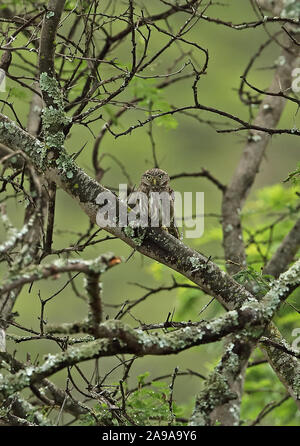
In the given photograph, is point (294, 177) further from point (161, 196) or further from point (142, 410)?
point (142, 410)

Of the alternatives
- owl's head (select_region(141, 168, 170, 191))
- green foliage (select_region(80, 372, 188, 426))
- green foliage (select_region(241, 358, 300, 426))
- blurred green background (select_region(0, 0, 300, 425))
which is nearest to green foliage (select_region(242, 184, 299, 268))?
green foliage (select_region(241, 358, 300, 426))

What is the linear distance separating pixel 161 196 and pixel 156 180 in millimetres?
158

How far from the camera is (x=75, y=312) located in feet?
53.1

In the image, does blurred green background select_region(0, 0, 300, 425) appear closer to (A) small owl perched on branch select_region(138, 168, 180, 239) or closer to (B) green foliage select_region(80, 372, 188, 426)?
(A) small owl perched on branch select_region(138, 168, 180, 239)

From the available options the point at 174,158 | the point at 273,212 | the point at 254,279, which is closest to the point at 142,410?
the point at 254,279

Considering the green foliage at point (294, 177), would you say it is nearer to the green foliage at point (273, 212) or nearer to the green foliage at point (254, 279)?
the green foliage at point (254, 279)

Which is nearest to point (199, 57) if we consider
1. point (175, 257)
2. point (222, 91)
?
point (222, 91)

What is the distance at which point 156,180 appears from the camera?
15.3 ft

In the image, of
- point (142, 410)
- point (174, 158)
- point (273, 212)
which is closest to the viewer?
point (142, 410)

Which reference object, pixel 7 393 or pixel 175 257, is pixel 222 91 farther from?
pixel 7 393

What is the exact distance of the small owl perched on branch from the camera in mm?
4285

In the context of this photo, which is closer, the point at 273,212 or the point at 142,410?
the point at 142,410

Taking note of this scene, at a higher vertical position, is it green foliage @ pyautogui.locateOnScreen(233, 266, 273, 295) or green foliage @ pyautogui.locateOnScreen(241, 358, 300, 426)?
green foliage @ pyautogui.locateOnScreen(241, 358, 300, 426)

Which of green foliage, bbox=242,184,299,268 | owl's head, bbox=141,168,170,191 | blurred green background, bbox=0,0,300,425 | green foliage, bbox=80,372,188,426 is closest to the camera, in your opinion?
green foliage, bbox=80,372,188,426
